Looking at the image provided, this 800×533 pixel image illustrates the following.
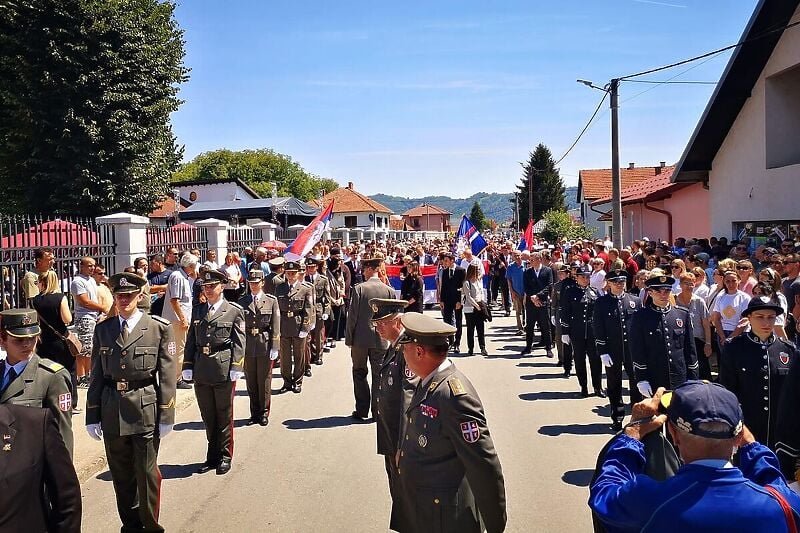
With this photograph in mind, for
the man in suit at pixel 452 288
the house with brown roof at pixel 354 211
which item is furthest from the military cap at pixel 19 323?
the house with brown roof at pixel 354 211

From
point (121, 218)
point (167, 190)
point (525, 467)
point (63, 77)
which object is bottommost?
point (525, 467)

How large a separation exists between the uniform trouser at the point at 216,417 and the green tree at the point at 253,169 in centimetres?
8216

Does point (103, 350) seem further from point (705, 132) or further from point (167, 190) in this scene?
point (167, 190)

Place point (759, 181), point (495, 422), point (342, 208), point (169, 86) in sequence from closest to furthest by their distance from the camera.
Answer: point (495, 422) → point (759, 181) → point (169, 86) → point (342, 208)

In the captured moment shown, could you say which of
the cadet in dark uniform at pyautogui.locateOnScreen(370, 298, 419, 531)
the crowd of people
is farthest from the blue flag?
the cadet in dark uniform at pyautogui.locateOnScreen(370, 298, 419, 531)

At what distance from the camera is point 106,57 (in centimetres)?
2123

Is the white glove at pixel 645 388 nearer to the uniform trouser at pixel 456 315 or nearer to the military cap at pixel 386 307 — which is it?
the military cap at pixel 386 307

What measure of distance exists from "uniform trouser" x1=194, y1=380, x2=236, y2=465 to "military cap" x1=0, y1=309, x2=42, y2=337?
277cm

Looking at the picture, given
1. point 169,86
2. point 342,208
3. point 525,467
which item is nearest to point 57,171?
point 169,86

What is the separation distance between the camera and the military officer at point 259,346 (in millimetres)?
8477

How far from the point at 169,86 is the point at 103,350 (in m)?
21.4

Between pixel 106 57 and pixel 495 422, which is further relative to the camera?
pixel 106 57

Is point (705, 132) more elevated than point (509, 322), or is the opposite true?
point (705, 132)

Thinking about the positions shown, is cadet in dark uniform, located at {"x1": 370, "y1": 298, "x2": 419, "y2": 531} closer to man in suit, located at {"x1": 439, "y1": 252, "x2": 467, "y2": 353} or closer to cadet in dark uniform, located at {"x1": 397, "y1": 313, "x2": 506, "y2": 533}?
cadet in dark uniform, located at {"x1": 397, "y1": 313, "x2": 506, "y2": 533}
